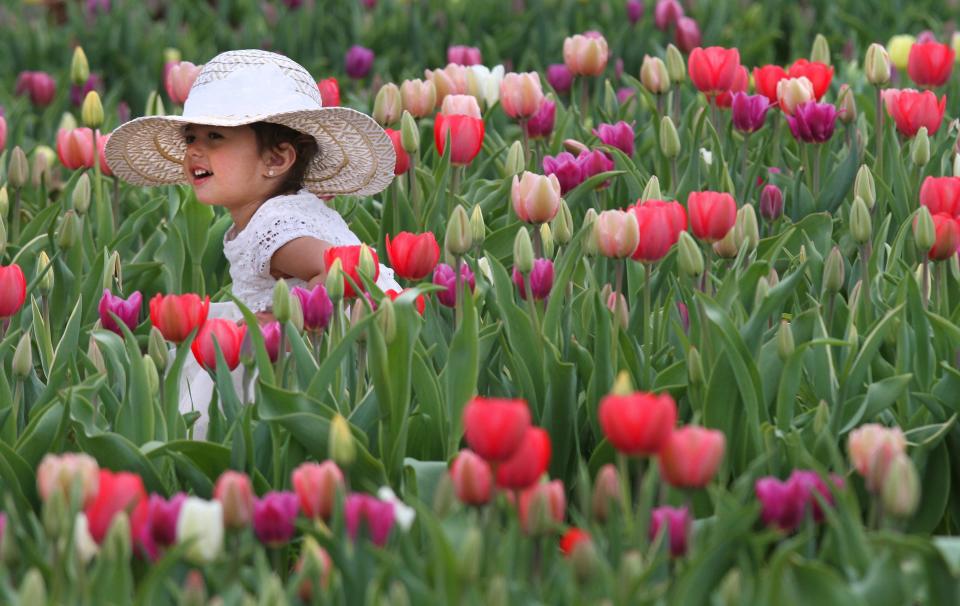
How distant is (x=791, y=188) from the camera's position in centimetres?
384

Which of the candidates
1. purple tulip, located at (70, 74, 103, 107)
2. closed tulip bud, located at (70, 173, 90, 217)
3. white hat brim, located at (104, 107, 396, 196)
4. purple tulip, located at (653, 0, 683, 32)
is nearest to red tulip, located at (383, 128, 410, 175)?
white hat brim, located at (104, 107, 396, 196)

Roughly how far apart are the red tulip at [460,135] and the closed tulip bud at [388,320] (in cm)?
120

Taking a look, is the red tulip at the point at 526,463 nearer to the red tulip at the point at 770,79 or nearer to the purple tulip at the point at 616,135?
the purple tulip at the point at 616,135

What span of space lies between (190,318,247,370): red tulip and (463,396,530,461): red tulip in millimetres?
844

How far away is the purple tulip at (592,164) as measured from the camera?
342 cm

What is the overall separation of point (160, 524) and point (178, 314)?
27.5 inches

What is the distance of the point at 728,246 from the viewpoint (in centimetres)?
277

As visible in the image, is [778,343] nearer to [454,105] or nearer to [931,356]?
[931,356]

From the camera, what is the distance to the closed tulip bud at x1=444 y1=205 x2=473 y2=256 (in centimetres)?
255

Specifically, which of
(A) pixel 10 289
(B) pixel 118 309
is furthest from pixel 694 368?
(A) pixel 10 289

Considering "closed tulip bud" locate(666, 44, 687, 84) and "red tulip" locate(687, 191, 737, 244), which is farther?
"closed tulip bud" locate(666, 44, 687, 84)

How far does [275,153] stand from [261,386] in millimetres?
1057

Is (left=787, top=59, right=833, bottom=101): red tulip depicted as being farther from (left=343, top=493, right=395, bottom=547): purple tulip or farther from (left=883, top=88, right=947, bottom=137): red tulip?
(left=343, top=493, right=395, bottom=547): purple tulip

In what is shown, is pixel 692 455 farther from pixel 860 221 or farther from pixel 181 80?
pixel 181 80
